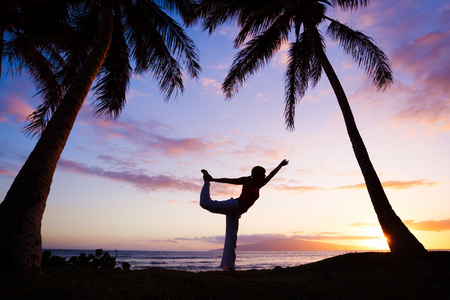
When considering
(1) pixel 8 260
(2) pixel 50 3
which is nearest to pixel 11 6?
(2) pixel 50 3

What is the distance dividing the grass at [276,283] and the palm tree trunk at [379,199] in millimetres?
497

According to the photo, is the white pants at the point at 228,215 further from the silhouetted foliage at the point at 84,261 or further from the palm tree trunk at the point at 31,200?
the silhouetted foliage at the point at 84,261

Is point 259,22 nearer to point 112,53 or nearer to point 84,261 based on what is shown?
point 112,53

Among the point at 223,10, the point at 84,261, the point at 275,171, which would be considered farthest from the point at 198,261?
the point at 275,171

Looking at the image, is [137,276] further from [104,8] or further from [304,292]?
[104,8]

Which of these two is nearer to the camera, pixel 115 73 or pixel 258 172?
pixel 258 172

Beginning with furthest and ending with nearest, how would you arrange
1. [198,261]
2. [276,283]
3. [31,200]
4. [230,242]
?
[198,261] < [230,242] < [31,200] < [276,283]

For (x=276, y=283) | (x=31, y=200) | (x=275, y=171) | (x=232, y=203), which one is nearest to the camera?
(x=276, y=283)

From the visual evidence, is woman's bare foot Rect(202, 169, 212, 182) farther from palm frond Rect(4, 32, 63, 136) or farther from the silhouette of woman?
palm frond Rect(4, 32, 63, 136)

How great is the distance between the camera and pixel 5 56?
34.4ft

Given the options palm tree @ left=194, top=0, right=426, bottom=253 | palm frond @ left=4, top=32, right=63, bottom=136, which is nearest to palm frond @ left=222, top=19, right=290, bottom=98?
palm tree @ left=194, top=0, right=426, bottom=253

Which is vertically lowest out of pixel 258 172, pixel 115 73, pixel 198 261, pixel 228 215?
pixel 198 261

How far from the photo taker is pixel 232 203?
4.94 m

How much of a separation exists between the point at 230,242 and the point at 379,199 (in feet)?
14.2
